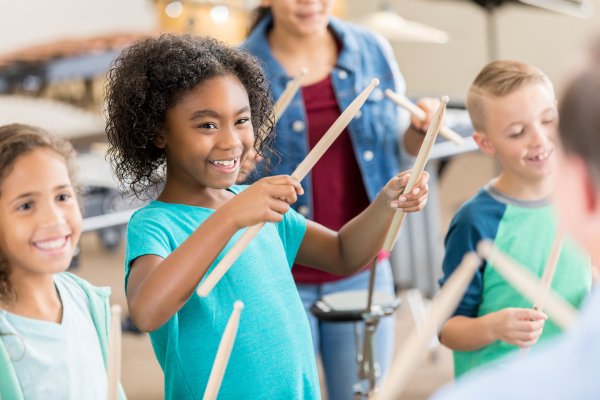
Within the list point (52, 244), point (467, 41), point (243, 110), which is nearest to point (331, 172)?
point (243, 110)

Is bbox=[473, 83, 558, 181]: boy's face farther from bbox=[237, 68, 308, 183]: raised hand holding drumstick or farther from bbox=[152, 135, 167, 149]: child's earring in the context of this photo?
bbox=[152, 135, 167, 149]: child's earring

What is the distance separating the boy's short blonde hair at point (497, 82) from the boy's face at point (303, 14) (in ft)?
1.32

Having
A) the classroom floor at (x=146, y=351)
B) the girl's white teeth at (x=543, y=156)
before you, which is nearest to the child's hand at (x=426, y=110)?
the girl's white teeth at (x=543, y=156)

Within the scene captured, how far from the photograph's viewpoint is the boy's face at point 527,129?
3.11 feet

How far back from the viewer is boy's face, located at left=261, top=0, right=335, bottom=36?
1302 millimetres

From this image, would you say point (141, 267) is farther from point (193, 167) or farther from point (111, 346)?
point (111, 346)

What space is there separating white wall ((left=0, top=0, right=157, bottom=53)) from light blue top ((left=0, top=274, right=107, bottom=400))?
4169 mm

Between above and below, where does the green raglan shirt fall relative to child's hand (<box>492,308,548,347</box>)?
above

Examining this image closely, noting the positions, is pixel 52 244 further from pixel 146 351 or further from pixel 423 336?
pixel 146 351

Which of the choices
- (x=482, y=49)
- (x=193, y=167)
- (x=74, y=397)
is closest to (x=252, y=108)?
(x=193, y=167)

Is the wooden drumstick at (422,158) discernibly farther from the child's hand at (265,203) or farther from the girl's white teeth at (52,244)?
the girl's white teeth at (52,244)

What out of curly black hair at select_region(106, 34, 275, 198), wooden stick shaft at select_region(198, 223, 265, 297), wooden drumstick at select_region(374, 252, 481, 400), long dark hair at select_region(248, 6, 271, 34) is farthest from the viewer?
long dark hair at select_region(248, 6, 271, 34)

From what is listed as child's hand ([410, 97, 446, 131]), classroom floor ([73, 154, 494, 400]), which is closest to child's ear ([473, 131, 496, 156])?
child's hand ([410, 97, 446, 131])

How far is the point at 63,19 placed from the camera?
5.21 m
